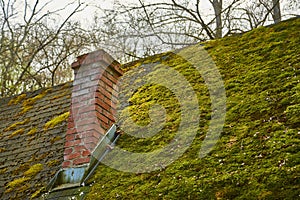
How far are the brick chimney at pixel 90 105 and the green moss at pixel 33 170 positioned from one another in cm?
39

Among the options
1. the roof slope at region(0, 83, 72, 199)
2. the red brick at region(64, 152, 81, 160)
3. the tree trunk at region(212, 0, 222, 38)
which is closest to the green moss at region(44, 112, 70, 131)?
the roof slope at region(0, 83, 72, 199)

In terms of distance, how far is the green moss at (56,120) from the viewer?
5352 millimetres

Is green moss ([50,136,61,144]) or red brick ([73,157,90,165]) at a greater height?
green moss ([50,136,61,144])

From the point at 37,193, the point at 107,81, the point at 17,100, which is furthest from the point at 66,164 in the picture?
the point at 17,100

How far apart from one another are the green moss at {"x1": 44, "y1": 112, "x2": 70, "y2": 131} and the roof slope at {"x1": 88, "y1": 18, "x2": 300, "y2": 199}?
3.05 ft

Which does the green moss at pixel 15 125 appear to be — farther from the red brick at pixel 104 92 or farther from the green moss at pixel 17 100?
the red brick at pixel 104 92

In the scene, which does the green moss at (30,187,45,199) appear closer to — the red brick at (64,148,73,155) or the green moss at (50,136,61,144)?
the red brick at (64,148,73,155)

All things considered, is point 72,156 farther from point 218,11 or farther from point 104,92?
point 218,11

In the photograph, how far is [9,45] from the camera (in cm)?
1206

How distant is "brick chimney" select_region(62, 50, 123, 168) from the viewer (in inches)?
171

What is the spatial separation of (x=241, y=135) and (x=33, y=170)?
7.63ft

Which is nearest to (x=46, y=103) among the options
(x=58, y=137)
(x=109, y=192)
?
(x=58, y=137)

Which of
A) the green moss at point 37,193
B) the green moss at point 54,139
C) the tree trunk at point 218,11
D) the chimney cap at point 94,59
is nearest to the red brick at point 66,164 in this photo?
the green moss at point 37,193

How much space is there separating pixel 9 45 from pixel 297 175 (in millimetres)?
10784
